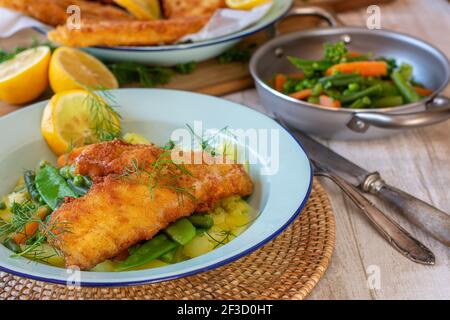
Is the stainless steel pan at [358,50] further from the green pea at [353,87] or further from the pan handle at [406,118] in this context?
the green pea at [353,87]

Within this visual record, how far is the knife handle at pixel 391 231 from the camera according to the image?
2277mm

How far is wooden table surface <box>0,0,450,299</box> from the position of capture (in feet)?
7.11

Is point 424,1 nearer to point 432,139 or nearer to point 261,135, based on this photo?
point 432,139

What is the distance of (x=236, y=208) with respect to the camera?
7.86 feet

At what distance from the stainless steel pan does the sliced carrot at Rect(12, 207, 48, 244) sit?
4.54 ft

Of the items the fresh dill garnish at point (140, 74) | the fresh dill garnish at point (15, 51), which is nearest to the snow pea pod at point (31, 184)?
the fresh dill garnish at point (140, 74)

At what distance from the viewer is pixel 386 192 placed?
2.59 metres

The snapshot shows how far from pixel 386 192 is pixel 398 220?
0.45 feet

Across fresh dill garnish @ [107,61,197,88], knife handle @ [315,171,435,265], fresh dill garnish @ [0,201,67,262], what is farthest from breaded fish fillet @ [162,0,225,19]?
fresh dill garnish @ [0,201,67,262]

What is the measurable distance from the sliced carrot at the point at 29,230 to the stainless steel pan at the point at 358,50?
1.38m

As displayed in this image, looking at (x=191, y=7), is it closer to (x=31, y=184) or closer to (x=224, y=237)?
(x=31, y=184)

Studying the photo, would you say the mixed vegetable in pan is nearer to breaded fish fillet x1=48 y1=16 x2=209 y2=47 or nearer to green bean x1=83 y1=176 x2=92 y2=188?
breaded fish fillet x1=48 y1=16 x2=209 y2=47

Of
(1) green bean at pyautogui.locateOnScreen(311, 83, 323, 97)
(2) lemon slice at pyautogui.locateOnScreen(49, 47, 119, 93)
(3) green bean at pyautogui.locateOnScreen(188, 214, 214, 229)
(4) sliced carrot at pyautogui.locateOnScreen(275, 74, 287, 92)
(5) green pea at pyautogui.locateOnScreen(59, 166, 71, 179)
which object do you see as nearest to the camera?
(3) green bean at pyautogui.locateOnScreen(188, 214, 214, 229)
